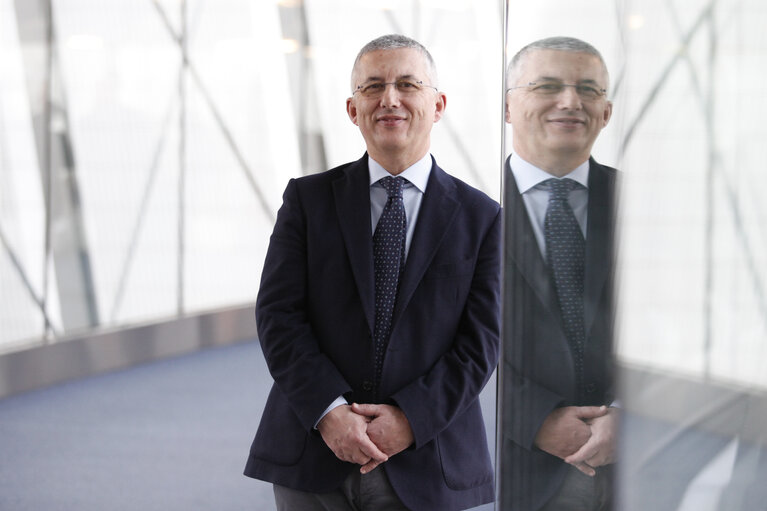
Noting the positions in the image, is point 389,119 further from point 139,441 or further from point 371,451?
point 139,441

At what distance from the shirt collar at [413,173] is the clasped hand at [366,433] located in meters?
0.50

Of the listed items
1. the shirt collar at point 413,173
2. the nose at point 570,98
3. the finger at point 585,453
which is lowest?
the finger at point 585,453

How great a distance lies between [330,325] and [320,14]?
789 centimetres

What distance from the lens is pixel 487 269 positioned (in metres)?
1.79

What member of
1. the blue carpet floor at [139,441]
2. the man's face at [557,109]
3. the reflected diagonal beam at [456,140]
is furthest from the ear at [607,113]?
the reflected diagonal beam at [456,140]

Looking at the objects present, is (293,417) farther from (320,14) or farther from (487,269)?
(320,14)

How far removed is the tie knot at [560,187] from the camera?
64 centimetres

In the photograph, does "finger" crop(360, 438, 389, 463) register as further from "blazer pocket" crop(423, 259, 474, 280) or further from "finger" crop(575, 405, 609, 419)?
"finger" crop(575, 405, 609, 419)

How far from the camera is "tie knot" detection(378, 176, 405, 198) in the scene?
182 cm

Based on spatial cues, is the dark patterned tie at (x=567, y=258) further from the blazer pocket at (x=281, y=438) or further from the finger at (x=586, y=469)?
the blazer pocket at (x=281, y=438)

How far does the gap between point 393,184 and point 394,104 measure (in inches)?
7.5

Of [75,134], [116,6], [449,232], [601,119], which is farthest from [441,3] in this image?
[601,119]

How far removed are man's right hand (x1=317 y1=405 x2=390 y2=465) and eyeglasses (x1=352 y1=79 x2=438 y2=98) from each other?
0.67 metres

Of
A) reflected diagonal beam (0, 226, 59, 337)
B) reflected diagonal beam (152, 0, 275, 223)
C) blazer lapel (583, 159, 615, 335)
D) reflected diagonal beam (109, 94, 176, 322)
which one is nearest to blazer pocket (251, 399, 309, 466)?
blazer lapel (583, 159, 615, 335)
